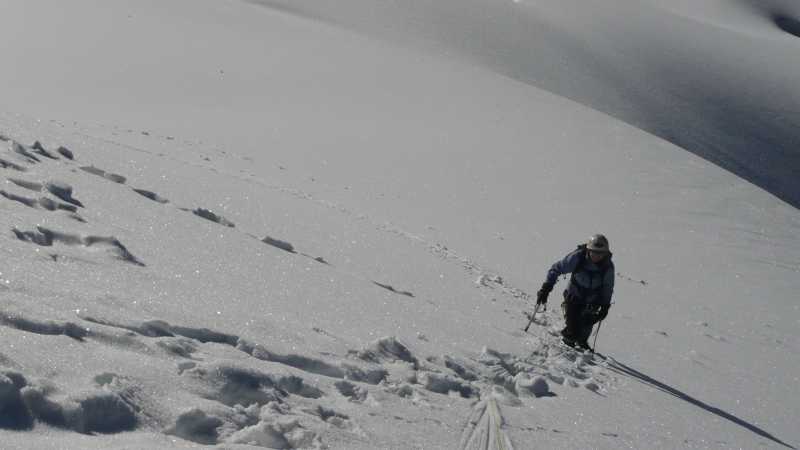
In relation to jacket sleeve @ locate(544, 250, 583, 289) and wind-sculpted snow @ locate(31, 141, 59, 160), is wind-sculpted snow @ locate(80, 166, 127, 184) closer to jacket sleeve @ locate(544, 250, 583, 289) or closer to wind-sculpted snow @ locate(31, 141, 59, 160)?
wind-sculpted snow @ locate(31, 141, 59, 160)

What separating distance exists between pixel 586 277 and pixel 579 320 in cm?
42

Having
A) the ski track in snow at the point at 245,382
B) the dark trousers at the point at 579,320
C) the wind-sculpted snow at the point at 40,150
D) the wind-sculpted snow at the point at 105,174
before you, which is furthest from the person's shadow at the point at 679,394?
the wind-sculpted snow at the point at 40,150

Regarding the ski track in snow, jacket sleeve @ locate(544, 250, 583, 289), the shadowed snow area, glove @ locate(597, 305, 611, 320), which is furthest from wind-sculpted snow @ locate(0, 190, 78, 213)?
the shadowed snow area

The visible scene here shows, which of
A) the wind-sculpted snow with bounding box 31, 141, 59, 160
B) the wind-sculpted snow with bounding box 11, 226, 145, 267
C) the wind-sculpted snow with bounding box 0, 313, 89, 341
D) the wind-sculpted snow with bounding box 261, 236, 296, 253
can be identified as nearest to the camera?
the wind-sculpted snow with bounding box 0, 313, 89, 341

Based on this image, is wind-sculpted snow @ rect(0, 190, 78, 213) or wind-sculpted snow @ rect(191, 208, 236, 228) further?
wind-sculpted snow @ rect(191, 208, 236, 228)

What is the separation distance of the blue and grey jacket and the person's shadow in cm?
66

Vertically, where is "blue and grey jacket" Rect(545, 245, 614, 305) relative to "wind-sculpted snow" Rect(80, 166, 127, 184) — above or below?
above

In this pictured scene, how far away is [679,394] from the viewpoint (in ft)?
25.2

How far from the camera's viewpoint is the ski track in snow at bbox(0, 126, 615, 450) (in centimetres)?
363

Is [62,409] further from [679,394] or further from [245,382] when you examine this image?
[679,394]

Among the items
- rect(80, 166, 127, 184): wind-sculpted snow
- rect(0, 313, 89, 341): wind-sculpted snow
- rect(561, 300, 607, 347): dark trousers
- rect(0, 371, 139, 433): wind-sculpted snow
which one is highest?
rect(561, 300, 607, 347): dark trousers

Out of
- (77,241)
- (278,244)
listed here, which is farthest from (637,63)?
(77,241)

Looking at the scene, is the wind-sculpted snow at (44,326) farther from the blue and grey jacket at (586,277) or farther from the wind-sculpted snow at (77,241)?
the blue and grey jacket at (586,277)

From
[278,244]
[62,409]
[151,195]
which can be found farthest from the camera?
[151,195]
